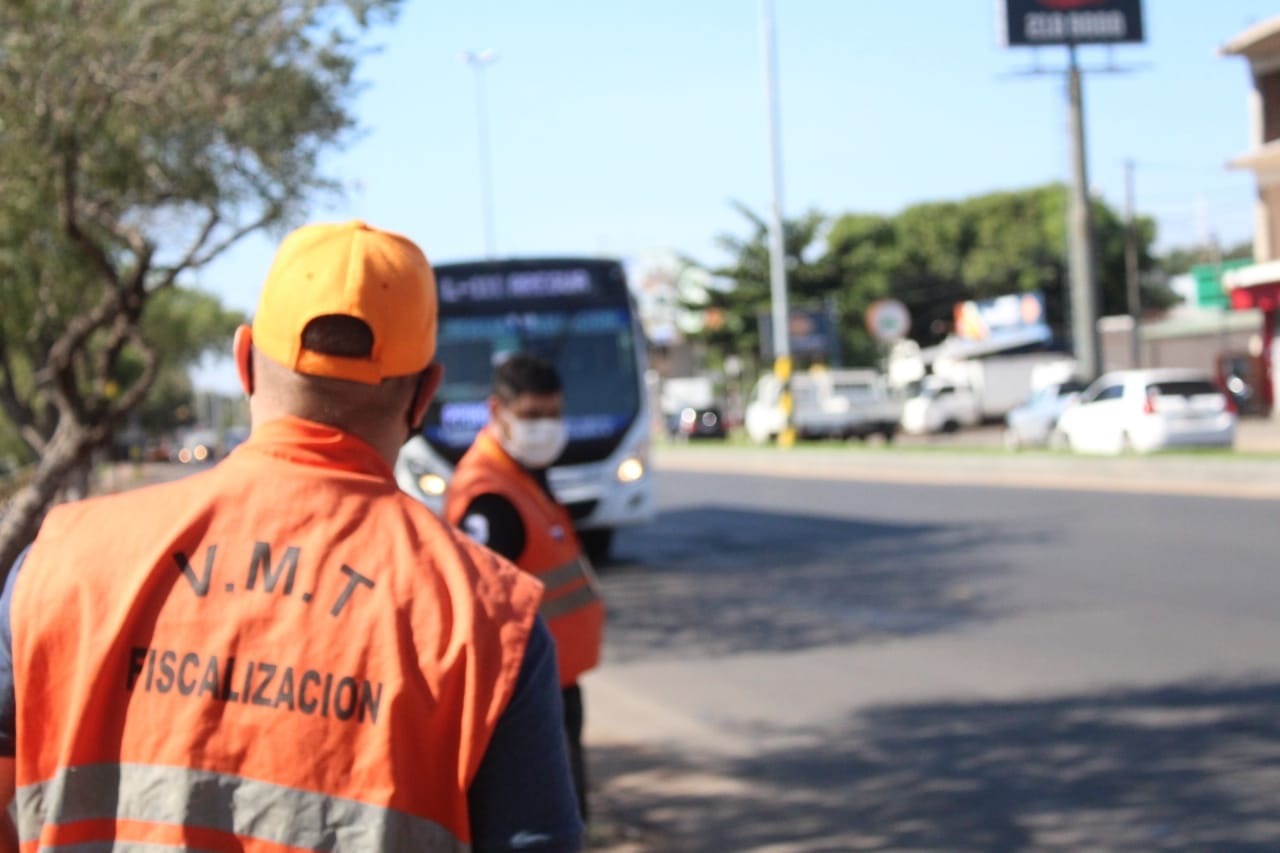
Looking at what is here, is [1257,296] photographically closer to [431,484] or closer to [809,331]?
[809,331]

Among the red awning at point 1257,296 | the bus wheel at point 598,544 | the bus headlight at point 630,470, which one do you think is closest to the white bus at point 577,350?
the bus headlight at point 630,470

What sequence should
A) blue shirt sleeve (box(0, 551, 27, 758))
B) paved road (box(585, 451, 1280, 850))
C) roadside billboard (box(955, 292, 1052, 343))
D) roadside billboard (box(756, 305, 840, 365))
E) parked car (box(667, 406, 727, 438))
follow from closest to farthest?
blue shirt sleeve (box(0, 551, 27, 758)), paved road (box(585, 451, 1280, 850)), parked car (box(667, 406, 727, 438)), roadside billboard (box(756, 305, 840, 365)), roadside billboard (box(955, 292, 1052, 343))

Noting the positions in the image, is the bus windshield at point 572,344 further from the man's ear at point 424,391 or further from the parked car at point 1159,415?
the man's ear at point 424,391

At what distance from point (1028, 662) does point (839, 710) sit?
5.07 feet

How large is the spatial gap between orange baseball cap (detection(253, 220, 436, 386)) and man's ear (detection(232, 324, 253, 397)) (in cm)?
6

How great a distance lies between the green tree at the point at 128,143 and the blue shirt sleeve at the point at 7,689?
480 centimetres

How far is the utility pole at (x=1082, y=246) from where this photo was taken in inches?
1496

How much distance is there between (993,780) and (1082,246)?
3229cm

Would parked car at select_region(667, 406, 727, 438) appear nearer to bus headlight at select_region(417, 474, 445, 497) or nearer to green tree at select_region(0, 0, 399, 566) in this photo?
bus headlight at select_region(417, 474, 445, 497)

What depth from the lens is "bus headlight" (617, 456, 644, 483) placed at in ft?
55.4

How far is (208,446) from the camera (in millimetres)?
44375

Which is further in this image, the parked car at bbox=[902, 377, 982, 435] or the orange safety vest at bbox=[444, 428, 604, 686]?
the parked car at bbox=[902, 377, 982, 435]

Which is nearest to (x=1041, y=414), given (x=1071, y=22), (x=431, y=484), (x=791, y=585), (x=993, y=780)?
(x=1071, y=22)

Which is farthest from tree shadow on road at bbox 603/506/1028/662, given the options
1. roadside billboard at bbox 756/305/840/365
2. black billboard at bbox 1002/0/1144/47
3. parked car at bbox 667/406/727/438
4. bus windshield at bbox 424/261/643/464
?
roadside billboard at bbox 756/305/840/365
